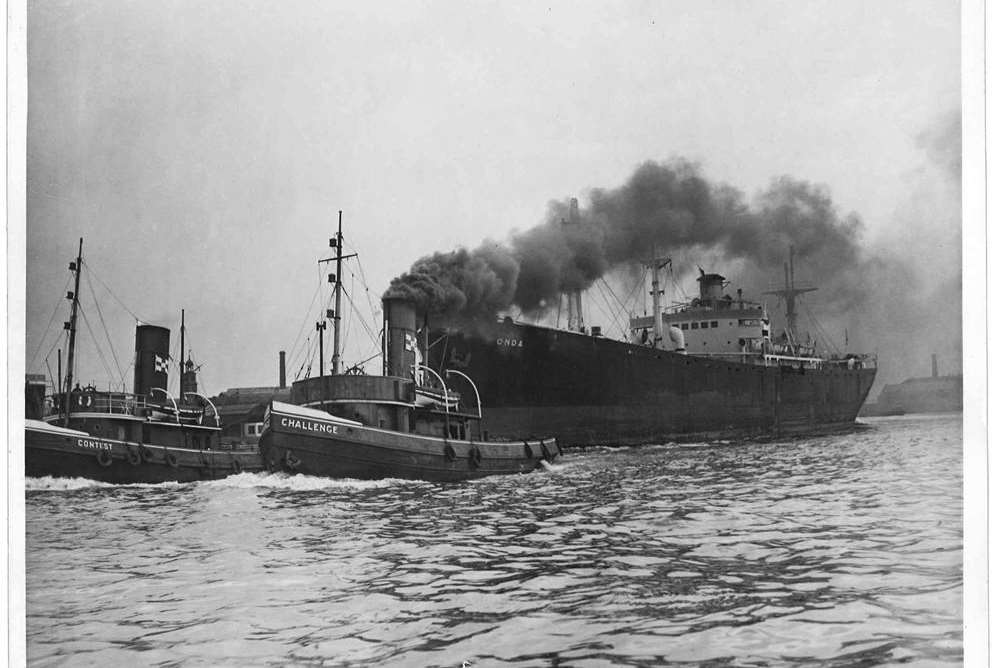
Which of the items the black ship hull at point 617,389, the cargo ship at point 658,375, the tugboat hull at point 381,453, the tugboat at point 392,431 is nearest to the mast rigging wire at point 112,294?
the tugboat at point 392,431

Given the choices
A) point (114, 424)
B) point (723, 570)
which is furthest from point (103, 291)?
Result: point (723, 570)

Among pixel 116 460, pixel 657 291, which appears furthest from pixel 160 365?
pixel 657 291

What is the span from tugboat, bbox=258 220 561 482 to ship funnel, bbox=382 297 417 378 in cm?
1

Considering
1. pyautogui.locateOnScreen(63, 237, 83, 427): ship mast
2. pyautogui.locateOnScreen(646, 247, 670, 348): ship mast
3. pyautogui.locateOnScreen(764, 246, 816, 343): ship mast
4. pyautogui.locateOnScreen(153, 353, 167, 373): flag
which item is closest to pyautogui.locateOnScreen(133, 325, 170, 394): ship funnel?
pyautogui.locateOnScreen(153, 353, 167, 373): flag

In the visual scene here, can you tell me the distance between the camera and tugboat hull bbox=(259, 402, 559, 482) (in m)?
7.19

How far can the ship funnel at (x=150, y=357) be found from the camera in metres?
5.09

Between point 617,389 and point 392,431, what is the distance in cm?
267

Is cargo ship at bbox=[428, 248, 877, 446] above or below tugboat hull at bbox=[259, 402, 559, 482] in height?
above

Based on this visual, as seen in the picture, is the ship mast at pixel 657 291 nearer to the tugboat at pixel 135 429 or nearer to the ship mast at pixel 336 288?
the ship mast at pixel 336 288

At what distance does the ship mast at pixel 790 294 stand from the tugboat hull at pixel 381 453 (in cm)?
283

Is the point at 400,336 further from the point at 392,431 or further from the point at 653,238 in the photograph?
the point at 653,238

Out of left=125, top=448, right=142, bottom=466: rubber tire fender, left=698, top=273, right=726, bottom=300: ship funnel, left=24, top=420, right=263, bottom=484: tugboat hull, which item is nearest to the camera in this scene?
left=24, top=420, right=263, bottom=484: tugboat hull

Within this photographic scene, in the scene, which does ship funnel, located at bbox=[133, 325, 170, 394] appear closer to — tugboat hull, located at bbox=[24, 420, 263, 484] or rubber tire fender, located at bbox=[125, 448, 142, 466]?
tugboat hull, located at bbox=[24, 420, 263, 484]
